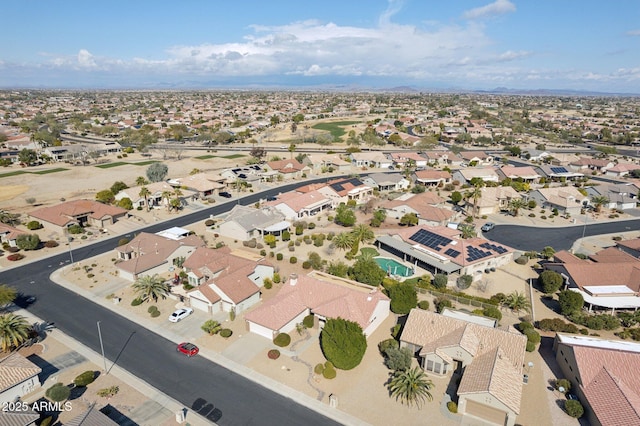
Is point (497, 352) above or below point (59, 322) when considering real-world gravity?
above

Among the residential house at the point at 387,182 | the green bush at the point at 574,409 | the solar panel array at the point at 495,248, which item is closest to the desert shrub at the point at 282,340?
the green bush at the point at 574,409

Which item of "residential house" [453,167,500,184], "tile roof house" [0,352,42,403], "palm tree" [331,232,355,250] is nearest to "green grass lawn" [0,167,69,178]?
"palm tree" [331,232,355,250]

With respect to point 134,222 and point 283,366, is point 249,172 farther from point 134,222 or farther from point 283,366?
point 283,366

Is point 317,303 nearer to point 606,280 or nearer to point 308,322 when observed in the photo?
point 308,322

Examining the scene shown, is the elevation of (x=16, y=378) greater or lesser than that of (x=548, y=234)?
greater

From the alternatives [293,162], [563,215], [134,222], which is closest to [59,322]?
[134,222]

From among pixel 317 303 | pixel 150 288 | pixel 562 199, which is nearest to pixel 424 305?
pixel 317 303

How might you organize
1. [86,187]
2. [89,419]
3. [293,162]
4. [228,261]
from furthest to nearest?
[293,162], [86,187], [228,261], [89,419]
